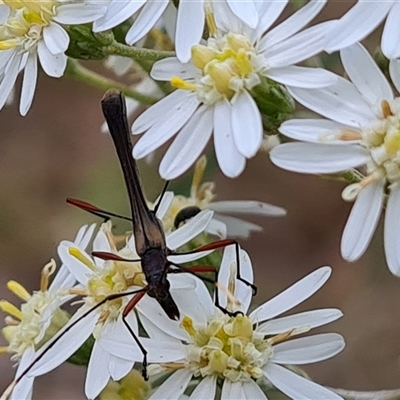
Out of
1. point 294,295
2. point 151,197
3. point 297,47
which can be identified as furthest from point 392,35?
point 151,197

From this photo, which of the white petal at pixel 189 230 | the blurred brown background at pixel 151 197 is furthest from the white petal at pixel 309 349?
the blurred brown background at pixel 151 197

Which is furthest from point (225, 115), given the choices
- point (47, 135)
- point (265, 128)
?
point (47, 135)

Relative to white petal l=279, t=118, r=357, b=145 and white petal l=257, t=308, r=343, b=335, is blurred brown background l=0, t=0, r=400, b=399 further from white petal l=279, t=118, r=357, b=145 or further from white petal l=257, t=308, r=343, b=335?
white petal l=279, t=118, r=357, b=145

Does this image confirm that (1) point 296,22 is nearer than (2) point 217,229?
Yes

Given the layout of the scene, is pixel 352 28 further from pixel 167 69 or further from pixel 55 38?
pixel 55 38

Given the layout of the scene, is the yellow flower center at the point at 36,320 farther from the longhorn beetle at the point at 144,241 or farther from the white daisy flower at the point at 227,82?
the white daisy flower at the point at 227,82

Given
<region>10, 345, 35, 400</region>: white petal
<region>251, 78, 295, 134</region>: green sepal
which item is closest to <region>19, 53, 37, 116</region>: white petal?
<region>251, 78, 295, 134</region>: green sepal
